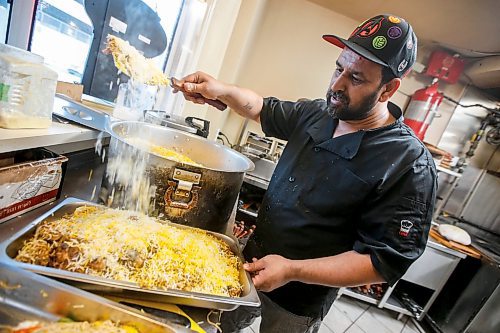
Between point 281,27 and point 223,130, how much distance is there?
1454 millimetres

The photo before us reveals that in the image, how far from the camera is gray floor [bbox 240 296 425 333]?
98.0 inches

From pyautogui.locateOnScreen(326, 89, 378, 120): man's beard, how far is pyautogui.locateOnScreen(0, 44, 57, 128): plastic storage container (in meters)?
0.95

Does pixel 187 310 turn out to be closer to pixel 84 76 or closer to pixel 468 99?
pixel 84 76

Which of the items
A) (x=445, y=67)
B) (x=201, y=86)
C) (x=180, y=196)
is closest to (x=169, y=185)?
(x=180, y=196)

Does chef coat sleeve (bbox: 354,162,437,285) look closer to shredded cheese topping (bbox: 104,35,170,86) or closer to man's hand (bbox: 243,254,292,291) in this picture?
man's hand (bbox: 243,254,292,291)

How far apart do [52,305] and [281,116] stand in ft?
3.60

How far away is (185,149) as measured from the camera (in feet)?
4.23

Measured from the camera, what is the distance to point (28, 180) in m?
0.65

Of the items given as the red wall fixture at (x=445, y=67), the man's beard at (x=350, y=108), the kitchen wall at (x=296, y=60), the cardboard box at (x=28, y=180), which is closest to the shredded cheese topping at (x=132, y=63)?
the cardboard box at (x=28, y=180)

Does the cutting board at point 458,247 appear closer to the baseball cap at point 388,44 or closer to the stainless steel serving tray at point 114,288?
the baseball cap at point 388,44

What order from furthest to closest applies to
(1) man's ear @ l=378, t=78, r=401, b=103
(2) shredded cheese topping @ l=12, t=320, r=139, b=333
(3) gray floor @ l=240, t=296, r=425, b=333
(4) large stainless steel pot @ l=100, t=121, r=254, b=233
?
(3) gray floor @ l=240, t=296, r=425, b=333 < (1) man's ear @ l=378, t=78, r=401, b=103 < (4) large stainless steel pot @ l=100, t=121, r=254, b=233 < (2) shredded cheese topping @ l=12, t=320, r=139, b=333

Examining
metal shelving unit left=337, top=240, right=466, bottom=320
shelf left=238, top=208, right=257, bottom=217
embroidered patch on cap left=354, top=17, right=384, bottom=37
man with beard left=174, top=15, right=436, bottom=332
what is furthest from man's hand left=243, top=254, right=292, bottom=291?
metal shelving unit left=337, top=240, right=466, bottom=320

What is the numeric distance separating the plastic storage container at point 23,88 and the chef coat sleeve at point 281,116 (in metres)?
0.87

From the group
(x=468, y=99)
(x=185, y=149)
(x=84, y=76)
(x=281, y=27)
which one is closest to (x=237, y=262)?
(x=185, y=149)
